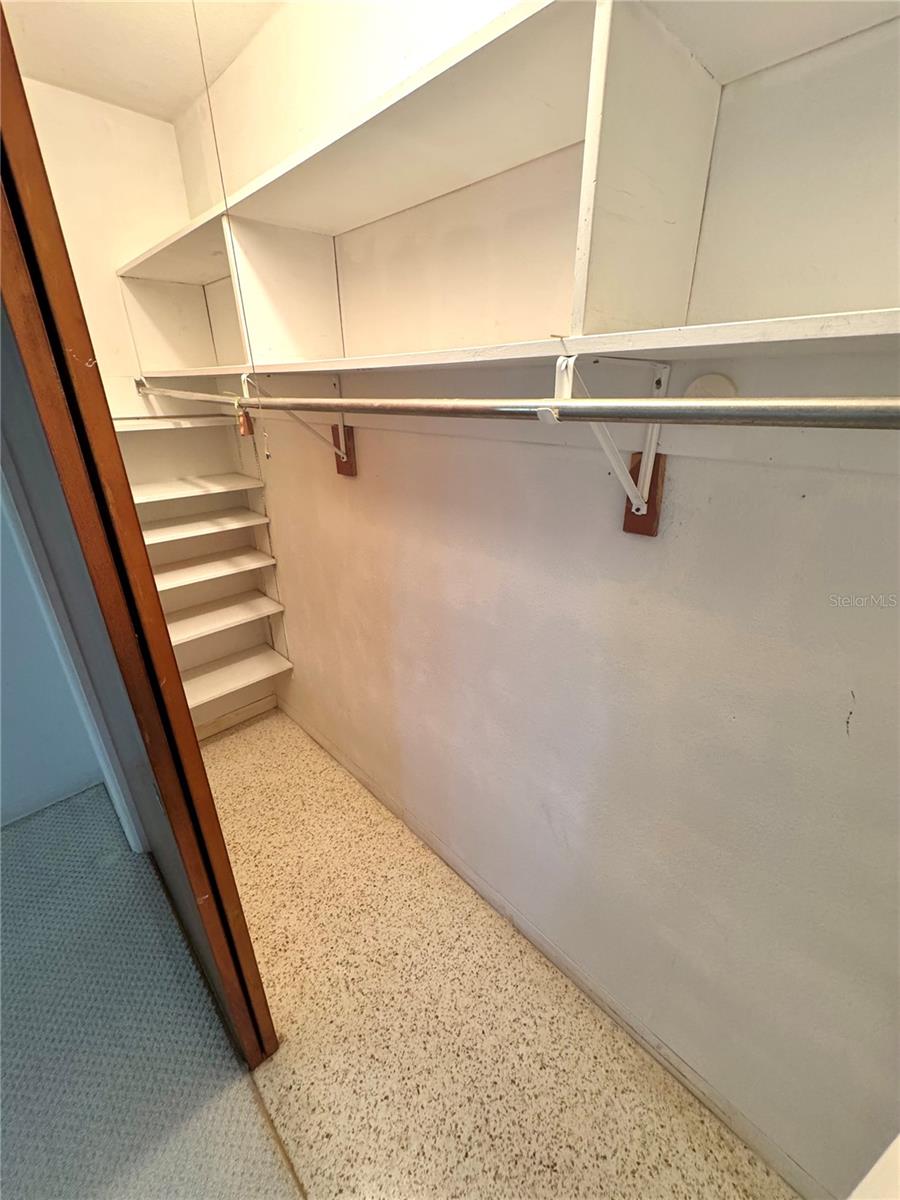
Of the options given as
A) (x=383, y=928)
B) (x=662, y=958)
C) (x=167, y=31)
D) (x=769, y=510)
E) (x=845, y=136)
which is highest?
(x=167, y=31)

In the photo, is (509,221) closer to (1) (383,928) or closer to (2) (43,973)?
(1) (383,928)

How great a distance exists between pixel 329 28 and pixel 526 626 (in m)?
1.46

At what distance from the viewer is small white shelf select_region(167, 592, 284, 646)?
2.06 metres

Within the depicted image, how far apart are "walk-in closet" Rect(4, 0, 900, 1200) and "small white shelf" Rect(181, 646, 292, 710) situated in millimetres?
534

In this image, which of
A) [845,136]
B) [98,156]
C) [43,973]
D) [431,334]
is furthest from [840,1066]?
[98,156]

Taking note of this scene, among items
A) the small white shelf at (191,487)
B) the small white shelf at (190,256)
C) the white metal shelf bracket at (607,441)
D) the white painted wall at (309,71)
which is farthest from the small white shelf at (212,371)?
the white metal shelf bracket at (607,441)

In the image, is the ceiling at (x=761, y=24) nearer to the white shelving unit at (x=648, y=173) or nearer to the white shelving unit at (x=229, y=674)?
the white shelving unit at (x=648, y=173)

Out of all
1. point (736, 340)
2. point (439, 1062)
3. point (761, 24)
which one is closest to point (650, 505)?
point (736, 340)

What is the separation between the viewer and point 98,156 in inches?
61.9

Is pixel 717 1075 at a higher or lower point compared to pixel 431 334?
lower

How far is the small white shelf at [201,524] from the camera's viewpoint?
1.95 metres

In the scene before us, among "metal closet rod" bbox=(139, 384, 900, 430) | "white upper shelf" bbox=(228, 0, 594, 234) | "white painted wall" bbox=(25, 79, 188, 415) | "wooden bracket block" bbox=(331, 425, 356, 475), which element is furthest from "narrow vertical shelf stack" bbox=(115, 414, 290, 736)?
"metal closet rod" bbox=(139, 384, 900, 430)

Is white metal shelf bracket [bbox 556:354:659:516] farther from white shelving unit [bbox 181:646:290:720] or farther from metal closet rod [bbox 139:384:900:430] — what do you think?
white shelving unit [bbox 181:646:290:720]

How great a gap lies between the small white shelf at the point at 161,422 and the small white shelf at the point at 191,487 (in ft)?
0.72
